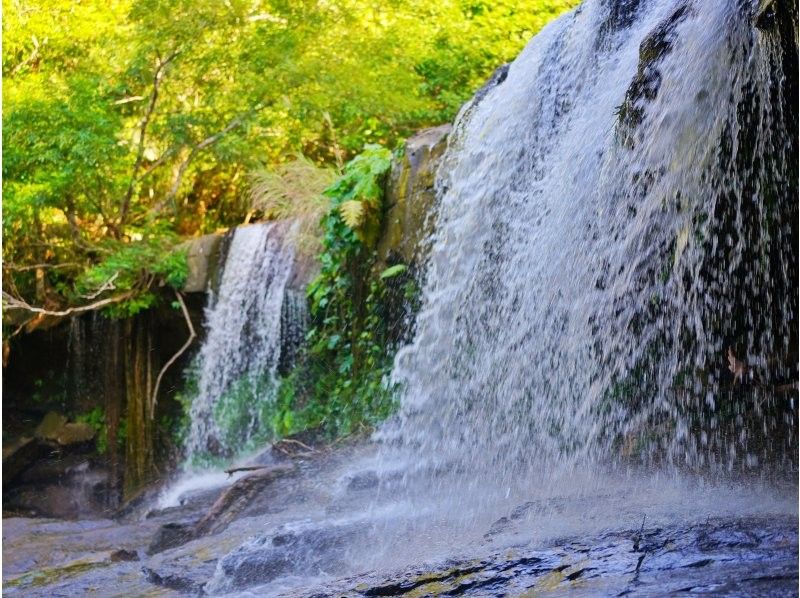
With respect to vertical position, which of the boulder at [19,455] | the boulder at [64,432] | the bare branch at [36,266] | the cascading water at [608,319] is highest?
the bare branch at [36,266]

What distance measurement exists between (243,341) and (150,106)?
9.31 ft

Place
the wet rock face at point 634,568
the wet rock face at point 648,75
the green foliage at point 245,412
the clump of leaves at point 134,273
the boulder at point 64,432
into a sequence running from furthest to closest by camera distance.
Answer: the boulder at point 64,432 → the clump of leaves at point 134,273 → the green foliage at point 245,412 → the wet rock face at point 648,75 → the wet rock face at point 634,568

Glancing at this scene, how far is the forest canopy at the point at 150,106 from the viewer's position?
9258 mm

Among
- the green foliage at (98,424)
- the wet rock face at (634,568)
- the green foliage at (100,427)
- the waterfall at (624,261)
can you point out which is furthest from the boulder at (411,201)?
the green foliage at (98,424)

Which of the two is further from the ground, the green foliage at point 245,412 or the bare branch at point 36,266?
the bare branch at point 36,266

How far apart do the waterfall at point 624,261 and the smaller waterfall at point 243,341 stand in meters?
2.92

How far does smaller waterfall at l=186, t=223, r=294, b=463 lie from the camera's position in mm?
8891

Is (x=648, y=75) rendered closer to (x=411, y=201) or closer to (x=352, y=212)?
(x=411, y=201)

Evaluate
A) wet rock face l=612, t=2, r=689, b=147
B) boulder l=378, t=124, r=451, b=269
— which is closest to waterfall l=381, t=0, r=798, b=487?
wet rock face l=612, t=2, r=689, b=147

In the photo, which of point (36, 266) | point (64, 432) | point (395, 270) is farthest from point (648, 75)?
point (64, 432)

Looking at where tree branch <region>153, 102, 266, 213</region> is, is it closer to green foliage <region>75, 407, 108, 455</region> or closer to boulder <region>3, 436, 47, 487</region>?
green foliage <region>75, 407, 108, 455</region>

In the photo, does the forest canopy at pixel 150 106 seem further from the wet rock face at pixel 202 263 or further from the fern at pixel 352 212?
the fern at pixel 352 212

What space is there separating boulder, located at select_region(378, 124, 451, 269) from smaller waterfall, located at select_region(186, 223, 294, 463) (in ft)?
5.00

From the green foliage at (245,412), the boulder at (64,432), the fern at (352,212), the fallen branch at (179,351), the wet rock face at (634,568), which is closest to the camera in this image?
the wet rock face at (634,568)
